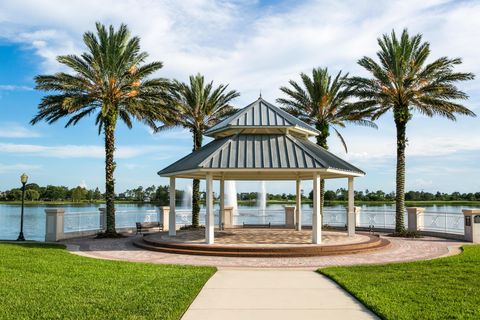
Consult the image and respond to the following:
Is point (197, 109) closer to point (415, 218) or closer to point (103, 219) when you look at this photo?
point (103, 219)

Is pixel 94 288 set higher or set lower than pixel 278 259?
higher

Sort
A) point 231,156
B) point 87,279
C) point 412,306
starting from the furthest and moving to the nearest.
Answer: point 231,156 → point 87,279 → point 412,306

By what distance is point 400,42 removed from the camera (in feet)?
72.1

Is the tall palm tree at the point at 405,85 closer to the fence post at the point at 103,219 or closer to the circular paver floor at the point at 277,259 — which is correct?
the circular paver floor at the point at 277,259

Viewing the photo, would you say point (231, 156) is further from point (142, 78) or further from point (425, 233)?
point (425, 233)

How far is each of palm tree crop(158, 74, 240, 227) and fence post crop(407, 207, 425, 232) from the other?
38.8 ft

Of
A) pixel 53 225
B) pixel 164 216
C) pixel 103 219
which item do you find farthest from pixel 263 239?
pixel 103 219

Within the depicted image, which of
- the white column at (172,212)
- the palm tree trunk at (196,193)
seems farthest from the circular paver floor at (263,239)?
the palm tree trunk at (196,193)

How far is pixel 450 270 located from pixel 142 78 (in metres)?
17.0

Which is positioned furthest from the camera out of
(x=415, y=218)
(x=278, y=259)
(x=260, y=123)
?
(x=415, y=218)

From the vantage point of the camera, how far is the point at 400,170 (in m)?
22.8

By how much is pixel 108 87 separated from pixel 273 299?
54.4ft

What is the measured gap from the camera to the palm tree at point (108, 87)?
20859 millimetres

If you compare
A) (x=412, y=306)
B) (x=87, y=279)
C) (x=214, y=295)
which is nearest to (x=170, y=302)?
(x=214, y=295)
